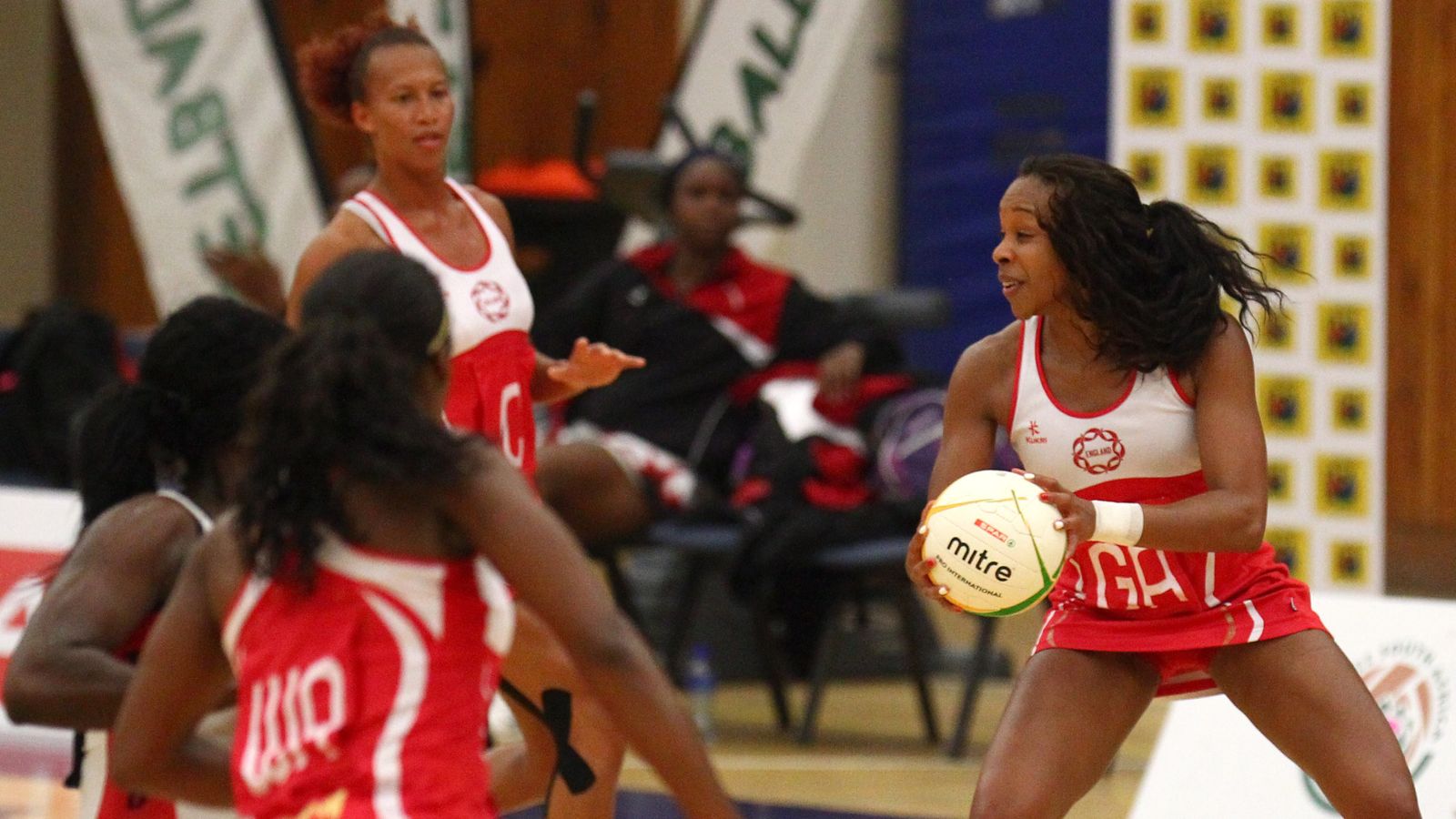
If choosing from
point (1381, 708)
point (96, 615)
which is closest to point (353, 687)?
point (96, 615)

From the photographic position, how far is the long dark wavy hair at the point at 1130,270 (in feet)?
12.0

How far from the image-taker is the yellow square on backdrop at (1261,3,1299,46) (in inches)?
270

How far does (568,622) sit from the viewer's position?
2.44 metres

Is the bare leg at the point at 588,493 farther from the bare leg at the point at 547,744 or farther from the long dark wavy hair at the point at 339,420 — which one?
the long dark wavy hair at the point at 339,420

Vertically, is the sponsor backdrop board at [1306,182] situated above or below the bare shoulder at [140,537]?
below

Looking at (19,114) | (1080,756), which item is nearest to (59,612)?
(1080,756)

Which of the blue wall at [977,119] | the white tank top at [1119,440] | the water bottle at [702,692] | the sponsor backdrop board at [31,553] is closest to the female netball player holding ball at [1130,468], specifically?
the white tank top at [1119,440]

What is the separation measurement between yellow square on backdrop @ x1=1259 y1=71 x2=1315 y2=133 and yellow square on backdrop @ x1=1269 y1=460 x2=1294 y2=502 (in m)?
1.15

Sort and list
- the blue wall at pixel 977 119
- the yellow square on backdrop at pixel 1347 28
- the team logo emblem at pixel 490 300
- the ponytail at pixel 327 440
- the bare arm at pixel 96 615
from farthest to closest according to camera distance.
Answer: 1. the blue wall at pixel 977 119
2. the yellow square on backdrop at pixel 1347 28
3. the team logo emblem at pixel 490 300
4. the bare arm at pixel 96 615
5. the ponytail at pixel 327 440

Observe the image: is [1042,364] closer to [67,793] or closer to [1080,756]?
[1080,756]

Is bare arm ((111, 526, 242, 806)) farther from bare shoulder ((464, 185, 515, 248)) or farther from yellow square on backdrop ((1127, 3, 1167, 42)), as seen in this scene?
yellow square on backdrop ((1127, 3, 1167, 42))

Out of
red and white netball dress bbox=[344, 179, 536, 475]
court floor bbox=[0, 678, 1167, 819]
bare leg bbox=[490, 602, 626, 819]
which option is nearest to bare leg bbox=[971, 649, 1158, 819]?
bare leg bbox=[490, 602, 626, 819]

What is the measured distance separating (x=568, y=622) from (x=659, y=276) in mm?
5115

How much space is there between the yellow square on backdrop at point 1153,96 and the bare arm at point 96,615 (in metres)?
4.65
